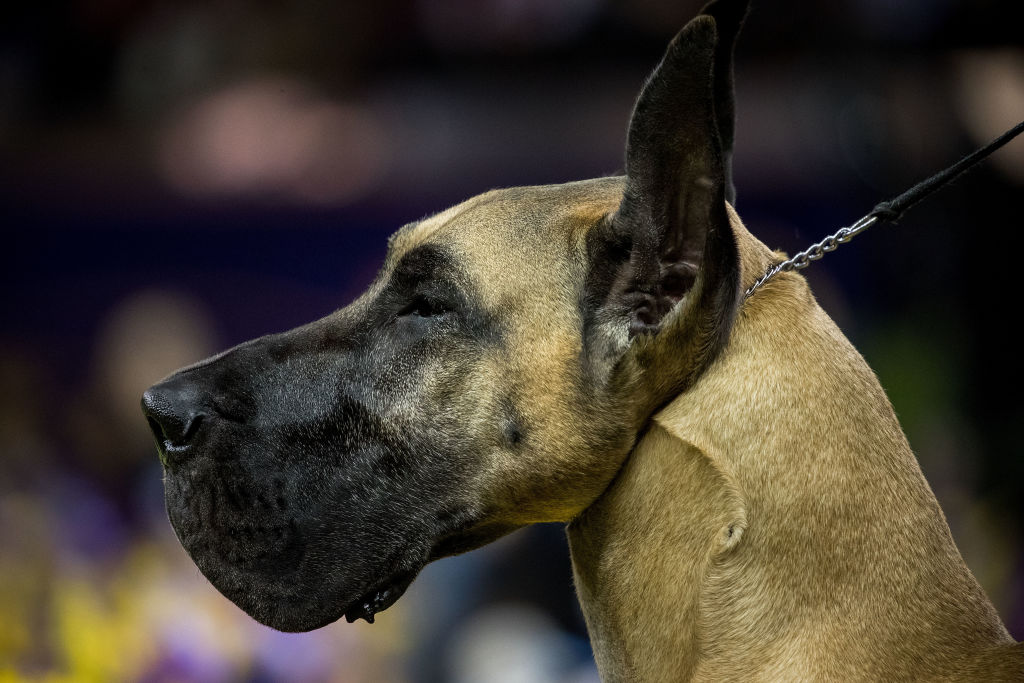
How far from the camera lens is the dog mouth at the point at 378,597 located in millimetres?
1820

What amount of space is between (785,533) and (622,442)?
30cm

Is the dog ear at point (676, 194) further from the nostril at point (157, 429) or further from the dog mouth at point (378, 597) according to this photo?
the nostril at point (157, 429)

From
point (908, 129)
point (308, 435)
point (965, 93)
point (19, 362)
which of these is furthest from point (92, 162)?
point (965, 93)

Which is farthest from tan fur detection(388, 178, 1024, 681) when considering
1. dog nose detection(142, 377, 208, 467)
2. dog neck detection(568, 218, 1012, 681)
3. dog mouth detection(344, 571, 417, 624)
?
dog nose detection(142, 377, 208, 467)

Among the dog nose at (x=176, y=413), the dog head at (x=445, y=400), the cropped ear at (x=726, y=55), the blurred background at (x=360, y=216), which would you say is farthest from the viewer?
the blurred background at (x=360, y=216)

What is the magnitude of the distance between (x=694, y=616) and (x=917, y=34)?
469 cm

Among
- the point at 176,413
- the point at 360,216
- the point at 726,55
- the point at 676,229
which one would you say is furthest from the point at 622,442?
the point at 360,216

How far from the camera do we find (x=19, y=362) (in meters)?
4.61

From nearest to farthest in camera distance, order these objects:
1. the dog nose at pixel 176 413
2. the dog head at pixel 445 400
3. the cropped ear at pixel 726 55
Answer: the cropped ear at pixel 726 55 < the dog head at pixel 445 400 < the dog nose at pixel 176 413

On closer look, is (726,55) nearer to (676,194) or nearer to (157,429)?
(676,194)

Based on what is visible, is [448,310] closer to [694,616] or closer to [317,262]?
[694,616]

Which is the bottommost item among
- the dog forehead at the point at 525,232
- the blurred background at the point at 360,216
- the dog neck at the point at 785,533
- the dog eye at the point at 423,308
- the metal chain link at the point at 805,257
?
the blurred background at the point at 360,216

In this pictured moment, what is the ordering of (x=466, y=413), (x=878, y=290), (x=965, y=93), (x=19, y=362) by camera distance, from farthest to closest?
(x=965, y=93) < (x=878, y=290) < (x=19, y=362) < (x=466, y=413)

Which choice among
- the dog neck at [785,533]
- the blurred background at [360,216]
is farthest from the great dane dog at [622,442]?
the blurred background at [360,216]
